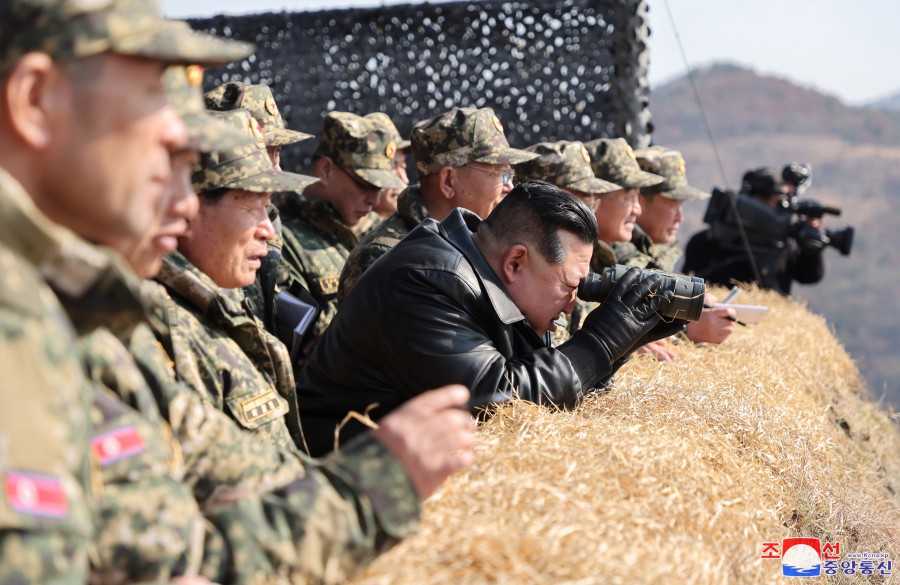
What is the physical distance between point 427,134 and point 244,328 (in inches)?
85.8

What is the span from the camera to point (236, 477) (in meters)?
1.82

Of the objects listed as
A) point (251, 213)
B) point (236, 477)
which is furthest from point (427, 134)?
point (236, 477)

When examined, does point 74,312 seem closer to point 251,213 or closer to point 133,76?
point 133,76

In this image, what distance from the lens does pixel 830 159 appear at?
1929 inches

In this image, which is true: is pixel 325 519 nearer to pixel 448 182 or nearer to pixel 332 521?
pixel 332 521

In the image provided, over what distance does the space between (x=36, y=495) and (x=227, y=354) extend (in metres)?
1.41

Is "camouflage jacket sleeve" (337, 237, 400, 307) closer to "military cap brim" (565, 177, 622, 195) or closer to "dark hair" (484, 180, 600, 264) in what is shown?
"dark hair" (484, 180, 600, 264)

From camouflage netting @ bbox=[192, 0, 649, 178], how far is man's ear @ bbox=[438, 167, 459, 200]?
367 centimetres

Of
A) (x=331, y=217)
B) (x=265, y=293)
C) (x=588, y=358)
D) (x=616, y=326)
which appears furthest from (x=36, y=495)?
(x=331, y=217)

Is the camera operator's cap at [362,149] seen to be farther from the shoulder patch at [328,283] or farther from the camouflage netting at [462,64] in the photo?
the camouflage netting at [462,64]

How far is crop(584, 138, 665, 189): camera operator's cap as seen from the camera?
18.5 feet

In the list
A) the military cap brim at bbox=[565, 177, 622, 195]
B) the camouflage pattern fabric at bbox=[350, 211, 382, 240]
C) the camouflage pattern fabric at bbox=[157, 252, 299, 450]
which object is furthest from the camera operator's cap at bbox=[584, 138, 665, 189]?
the camouflage pattern fabric at bbox=[157, 252, 299, 450]

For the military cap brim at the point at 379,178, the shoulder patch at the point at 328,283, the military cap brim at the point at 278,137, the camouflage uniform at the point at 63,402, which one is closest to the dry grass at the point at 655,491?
the camouflage uniform at the point at 63,402

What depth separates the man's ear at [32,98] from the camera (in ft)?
4.18
